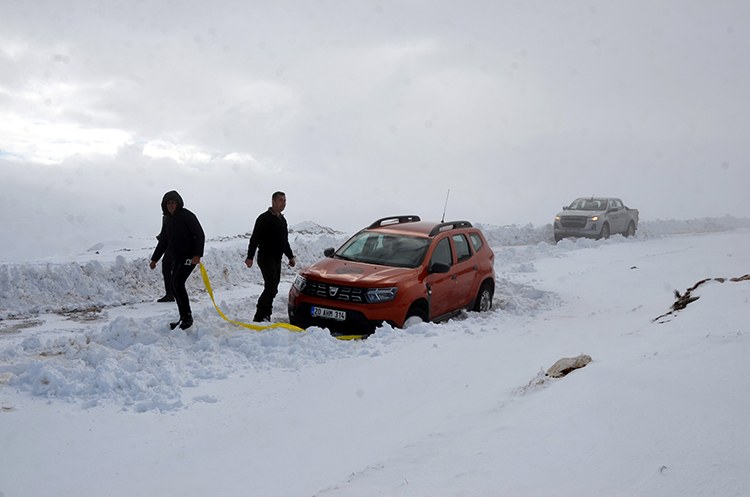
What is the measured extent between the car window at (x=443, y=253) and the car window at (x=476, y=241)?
0.88m

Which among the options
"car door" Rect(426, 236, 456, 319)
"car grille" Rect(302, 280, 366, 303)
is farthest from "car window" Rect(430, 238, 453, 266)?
"car grille" Rect(302, 280, 366, 303)

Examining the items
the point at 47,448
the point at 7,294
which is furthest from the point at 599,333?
the point at 7,294

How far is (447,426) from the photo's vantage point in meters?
4.12

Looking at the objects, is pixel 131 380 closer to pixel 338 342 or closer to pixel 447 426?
pixel 338 342

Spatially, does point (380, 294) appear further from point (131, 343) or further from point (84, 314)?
point (84, 314)

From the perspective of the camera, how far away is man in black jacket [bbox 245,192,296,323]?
8.11m

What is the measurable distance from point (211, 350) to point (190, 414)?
4.97 feet

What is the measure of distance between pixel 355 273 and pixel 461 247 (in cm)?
220

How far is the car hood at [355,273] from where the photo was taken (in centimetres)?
719

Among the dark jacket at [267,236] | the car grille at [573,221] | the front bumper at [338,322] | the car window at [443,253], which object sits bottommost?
A: the front bumper at [338,322]

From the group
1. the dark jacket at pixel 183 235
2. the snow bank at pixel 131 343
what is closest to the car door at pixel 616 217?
the snow bank at pixel 131 343

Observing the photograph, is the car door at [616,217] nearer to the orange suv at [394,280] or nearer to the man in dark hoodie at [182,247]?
the orange suv at [394,280]

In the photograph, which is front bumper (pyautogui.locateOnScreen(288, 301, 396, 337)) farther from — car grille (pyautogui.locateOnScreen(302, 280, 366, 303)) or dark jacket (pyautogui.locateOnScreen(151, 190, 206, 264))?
dark jacket (pyautogui.locateOnScreen(151, 190, 206, 264))

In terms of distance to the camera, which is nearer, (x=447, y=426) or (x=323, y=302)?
(x=447, y=426)
